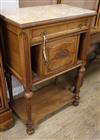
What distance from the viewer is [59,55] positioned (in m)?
1.22

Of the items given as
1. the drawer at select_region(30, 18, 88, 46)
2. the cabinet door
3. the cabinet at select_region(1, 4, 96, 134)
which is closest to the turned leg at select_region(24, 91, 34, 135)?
the cabinet at select_region(1, 4, 96, 134)

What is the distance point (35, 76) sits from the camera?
47.1 inches

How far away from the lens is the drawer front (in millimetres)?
1146

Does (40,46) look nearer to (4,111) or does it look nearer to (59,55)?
(59,55)

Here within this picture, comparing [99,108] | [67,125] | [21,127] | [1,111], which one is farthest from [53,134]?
[99,108]

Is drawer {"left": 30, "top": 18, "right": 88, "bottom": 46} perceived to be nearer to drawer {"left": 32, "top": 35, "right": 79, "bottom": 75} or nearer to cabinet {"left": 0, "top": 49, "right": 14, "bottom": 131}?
drawer {"left": 32, "top": 35, "right": 79, "bottom": 75}

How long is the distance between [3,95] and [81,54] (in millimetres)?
713

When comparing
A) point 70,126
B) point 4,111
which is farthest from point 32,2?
point 70,126

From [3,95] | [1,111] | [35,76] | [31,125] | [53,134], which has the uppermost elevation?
[35,76]

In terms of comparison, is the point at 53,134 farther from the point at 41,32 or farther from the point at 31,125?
the point at 41,32

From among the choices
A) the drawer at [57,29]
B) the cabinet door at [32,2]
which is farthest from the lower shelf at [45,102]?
the cabinet door at [32,2]

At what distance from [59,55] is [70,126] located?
672mm

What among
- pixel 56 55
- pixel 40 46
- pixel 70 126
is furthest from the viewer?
pixel 70 126

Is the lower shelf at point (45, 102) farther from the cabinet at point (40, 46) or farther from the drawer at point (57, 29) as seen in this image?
the drawer at point (57, 29)
